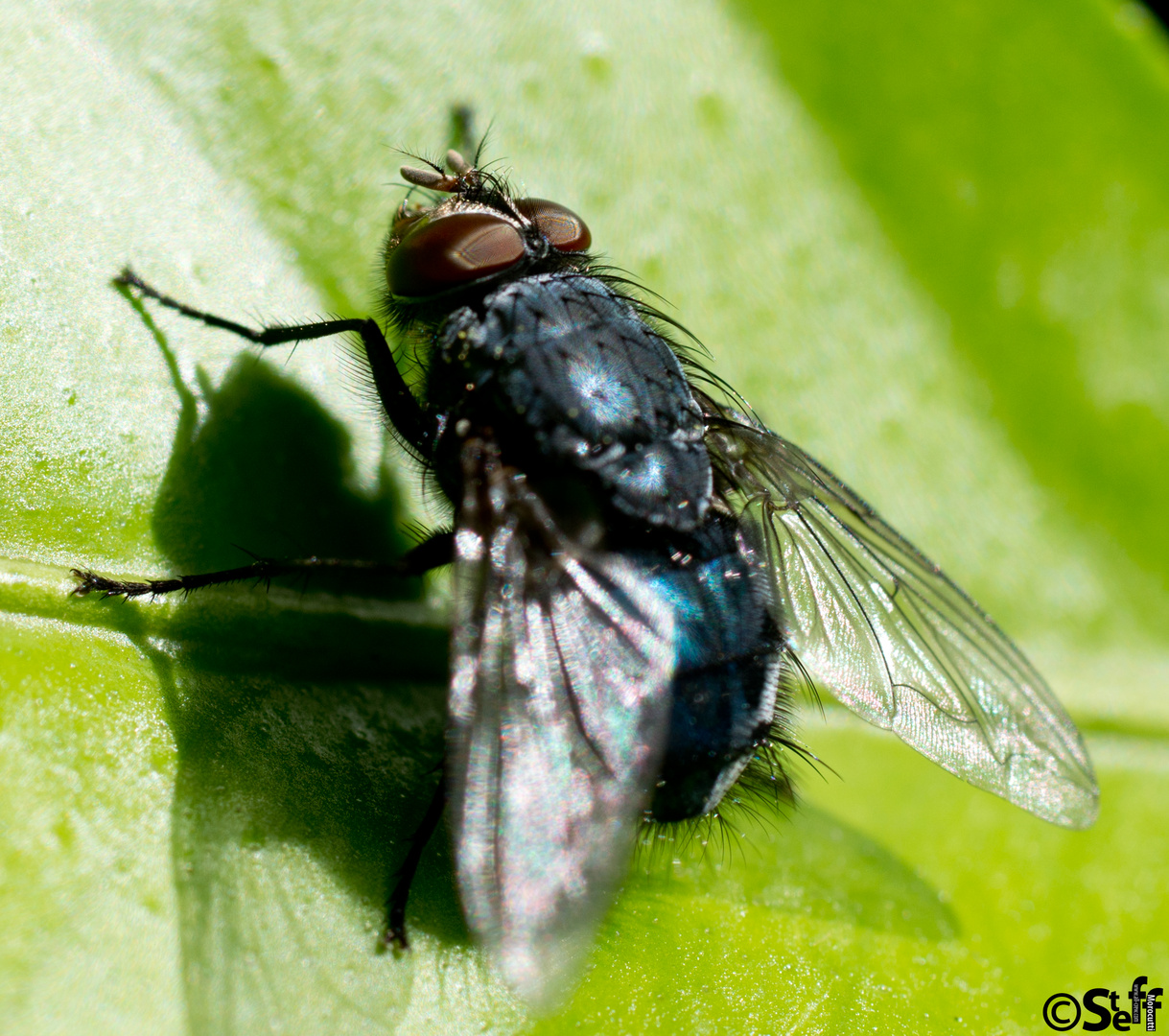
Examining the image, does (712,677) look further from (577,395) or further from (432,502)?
(432,502)

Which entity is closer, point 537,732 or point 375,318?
point 537,732

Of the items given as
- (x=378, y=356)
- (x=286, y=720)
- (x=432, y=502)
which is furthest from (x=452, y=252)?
(x=286, y=720)

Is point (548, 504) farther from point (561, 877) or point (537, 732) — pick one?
point (561, 877)

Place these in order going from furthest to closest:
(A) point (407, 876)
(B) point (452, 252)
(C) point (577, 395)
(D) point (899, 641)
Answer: (D) point (899, 641)
(B) point (452, 252)
(C) point (577, 395)
(A) point (407, 876)

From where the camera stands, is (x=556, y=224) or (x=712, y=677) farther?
(x=556, y=224)

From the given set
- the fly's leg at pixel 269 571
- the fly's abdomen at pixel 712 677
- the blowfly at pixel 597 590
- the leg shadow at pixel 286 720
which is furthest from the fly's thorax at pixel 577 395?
the leg shadow at pixel 286 720

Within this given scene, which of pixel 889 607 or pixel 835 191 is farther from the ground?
pixel 835 191

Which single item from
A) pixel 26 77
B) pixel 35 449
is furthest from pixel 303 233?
pixel 35 449
